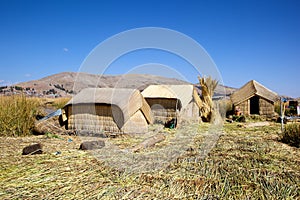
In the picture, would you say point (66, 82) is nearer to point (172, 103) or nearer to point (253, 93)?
point (172, 103)

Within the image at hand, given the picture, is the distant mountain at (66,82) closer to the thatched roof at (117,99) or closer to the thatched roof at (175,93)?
the thatched roof at (175,93)

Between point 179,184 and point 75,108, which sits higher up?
point 75,108

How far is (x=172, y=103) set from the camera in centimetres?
1155

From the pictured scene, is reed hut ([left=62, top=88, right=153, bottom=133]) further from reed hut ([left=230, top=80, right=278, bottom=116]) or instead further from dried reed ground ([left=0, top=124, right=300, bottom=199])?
reed hut ([left=230, top=80, right=278, bottom=116])

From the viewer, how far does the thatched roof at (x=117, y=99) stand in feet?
26.1

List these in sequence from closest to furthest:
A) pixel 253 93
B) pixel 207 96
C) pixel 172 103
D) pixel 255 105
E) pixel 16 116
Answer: pixel 16 116, pixel 172 103, pixel 207 96, pixel 253 93, pixel 255 105

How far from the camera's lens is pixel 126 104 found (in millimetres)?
8008

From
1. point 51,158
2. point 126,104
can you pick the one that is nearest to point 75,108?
point 126,104

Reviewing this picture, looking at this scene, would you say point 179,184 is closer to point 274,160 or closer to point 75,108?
point 274,160

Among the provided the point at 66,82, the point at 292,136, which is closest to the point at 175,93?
the point at 292,136

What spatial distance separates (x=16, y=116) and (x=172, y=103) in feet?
21.8

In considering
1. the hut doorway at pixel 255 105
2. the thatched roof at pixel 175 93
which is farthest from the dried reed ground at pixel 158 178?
the hut doorway at pixel 255 105

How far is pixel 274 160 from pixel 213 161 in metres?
1.23

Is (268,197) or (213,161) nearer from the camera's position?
(268,197)
